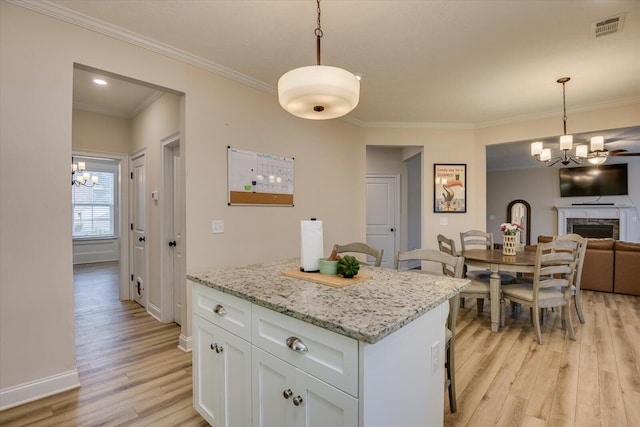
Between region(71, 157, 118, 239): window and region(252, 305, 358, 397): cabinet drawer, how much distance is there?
8.28 m

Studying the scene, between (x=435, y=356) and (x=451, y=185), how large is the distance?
3845 millimetres

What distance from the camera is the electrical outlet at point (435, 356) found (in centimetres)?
134

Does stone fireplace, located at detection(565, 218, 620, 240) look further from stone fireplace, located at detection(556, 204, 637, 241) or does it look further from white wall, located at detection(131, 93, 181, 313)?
white wall, located at detection(131, 93, 181, 313)

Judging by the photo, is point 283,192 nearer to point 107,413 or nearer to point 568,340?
point 107,413

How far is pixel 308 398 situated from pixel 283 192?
8.26ft

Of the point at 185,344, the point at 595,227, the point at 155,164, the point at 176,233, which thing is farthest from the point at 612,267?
the point at 155,164

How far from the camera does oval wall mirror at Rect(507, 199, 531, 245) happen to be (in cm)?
879

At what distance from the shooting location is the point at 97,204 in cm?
775

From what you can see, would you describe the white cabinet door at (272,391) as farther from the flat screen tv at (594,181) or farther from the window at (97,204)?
the flat screen tv at (594,181)

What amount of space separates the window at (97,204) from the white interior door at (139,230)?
14.8 feet

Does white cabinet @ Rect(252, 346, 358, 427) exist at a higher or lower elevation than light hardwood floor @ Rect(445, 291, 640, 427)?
higher

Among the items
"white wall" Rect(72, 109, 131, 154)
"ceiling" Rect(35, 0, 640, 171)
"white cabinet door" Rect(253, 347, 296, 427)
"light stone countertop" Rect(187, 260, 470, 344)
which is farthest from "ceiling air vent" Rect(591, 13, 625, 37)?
"white wall" Rect(72, 109, 131, 154)

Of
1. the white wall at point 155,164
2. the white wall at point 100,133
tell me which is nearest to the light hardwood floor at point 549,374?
the white wall at point 155,164

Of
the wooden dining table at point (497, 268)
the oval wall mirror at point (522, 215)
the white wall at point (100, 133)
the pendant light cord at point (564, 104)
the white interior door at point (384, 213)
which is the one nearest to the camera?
the wooden dining table at point (497, 268)
